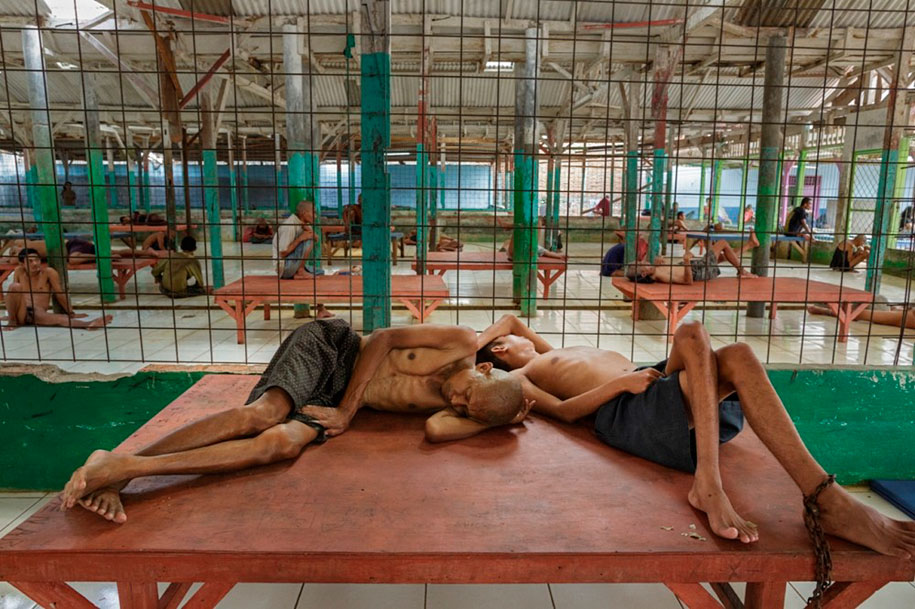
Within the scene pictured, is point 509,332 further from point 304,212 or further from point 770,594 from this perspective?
point 304,212

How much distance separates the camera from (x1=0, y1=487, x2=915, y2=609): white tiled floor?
8.86ft

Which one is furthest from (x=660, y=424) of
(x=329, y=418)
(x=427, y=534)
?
(x=329, y=418)

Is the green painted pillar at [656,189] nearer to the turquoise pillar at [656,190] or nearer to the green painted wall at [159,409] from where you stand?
the turquoise pillar at [656,190]

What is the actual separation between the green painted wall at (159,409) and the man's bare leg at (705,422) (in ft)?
5.96

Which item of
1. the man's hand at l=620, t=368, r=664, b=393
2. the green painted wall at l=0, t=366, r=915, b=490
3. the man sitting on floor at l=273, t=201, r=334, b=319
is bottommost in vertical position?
the green painted wall at l=0, t=366, r=915, b=490

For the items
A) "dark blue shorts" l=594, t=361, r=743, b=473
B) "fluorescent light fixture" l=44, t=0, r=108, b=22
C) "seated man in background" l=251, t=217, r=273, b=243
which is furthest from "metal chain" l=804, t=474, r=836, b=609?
"seated man in background" l=251, t=217, r=273, b=243

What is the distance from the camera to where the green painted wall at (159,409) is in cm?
372

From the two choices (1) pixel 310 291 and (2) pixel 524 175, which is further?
(2) pixel 524 175

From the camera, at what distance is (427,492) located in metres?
2.17

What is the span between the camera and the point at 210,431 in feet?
7.45

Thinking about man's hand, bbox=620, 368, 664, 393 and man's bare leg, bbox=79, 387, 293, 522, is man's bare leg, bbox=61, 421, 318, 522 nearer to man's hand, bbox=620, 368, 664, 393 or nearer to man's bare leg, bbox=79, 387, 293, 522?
man's bare leg, bbox=79, 387, 293, 522

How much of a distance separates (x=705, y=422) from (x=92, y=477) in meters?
2.20

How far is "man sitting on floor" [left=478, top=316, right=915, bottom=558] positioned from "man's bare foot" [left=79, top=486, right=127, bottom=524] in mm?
1845


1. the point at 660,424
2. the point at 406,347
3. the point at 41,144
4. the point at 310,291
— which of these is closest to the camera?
the point at 660,424
